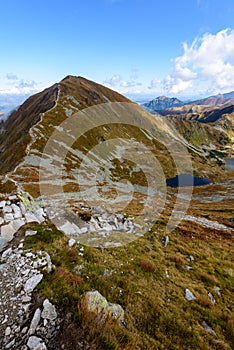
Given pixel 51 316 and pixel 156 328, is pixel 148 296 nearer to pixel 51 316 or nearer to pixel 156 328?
pixel 156 328

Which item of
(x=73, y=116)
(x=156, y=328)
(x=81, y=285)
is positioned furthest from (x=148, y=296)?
(x=73, y=116)

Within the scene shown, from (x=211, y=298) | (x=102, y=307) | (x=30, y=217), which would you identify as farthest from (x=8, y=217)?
(x=211, y=298)

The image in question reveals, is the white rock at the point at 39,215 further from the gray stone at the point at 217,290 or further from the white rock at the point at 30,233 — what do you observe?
the gray stone at the point at 217,290

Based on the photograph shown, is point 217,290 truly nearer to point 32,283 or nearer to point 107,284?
point 107,284

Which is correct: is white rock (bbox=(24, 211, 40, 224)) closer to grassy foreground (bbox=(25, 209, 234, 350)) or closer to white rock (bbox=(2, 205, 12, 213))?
grassy foreground (bbox=(25, 209, 234, 350))

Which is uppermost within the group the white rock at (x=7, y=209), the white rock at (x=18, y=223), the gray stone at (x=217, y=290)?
the white rock at (x=7, y=209)

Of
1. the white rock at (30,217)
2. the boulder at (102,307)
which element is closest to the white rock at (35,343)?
the boulder at (102,307)
